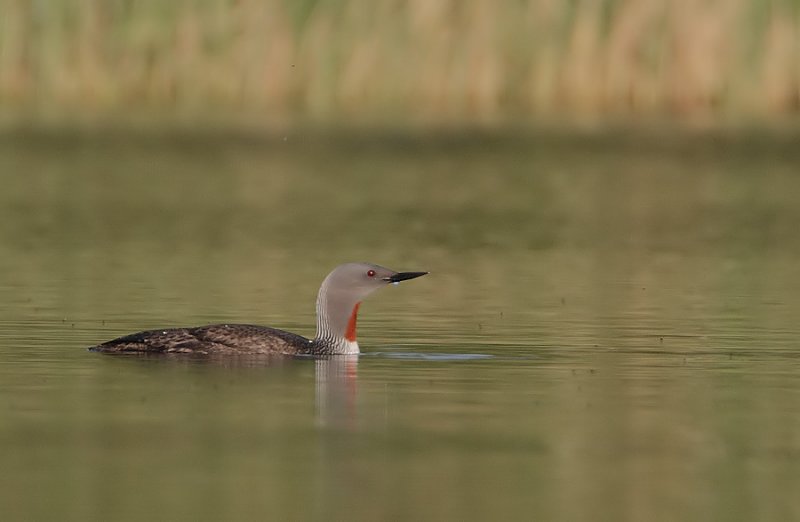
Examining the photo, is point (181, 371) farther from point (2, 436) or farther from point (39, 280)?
point (39, 280)

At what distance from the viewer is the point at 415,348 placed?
13.1 meters

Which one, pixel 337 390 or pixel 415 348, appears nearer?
pixel 337 390

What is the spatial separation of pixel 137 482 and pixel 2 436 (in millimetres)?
1197

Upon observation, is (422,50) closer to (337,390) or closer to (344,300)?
(344,300)

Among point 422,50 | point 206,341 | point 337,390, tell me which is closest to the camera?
point 337,390

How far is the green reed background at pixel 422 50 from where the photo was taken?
31828 millimetres

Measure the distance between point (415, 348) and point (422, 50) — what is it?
1981cm

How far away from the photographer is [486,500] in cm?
852

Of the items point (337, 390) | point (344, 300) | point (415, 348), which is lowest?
point (337, 390)

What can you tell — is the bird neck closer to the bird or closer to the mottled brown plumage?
the bird

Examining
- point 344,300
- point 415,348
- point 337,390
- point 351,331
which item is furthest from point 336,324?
point 337,390

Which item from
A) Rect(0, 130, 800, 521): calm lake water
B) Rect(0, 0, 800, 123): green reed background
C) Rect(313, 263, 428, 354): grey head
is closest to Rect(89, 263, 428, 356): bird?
Rect(313, 263, 428, 354): grey head

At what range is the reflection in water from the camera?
10406 mm

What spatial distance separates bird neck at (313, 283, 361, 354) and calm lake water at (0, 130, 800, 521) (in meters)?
0.18
